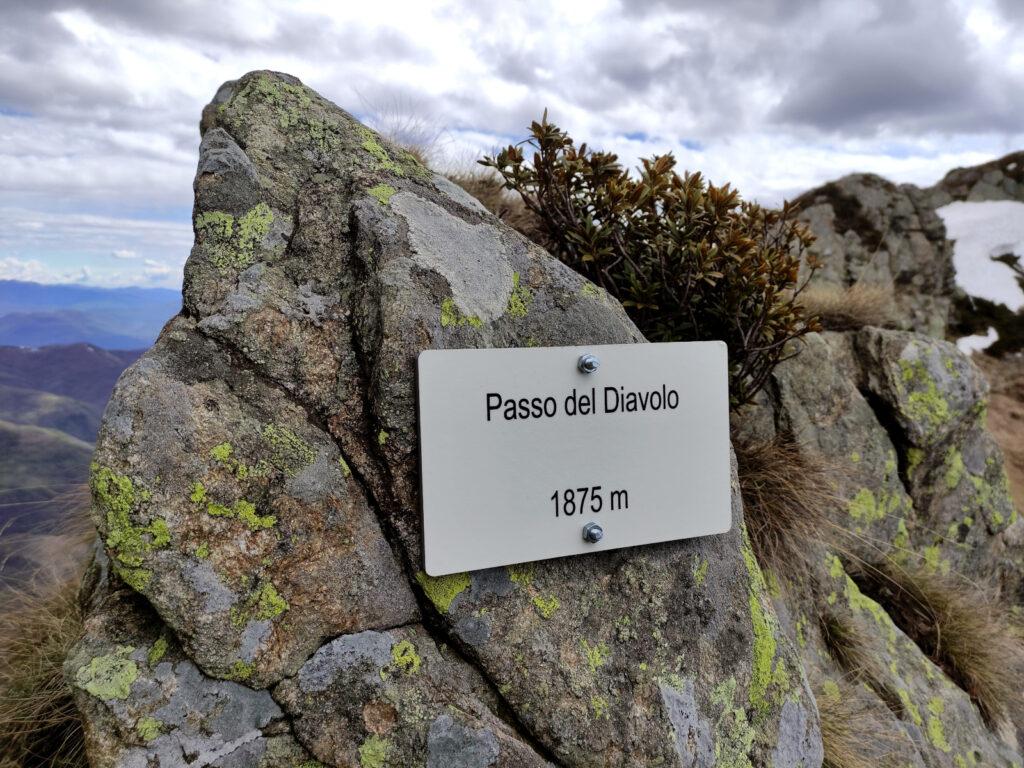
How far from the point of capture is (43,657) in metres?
3.40

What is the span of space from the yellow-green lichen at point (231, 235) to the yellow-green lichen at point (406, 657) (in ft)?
4.89

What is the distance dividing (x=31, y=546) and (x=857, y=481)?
19.9 ft

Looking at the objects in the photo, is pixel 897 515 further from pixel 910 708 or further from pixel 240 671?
pixel 240 671

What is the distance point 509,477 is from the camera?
2.54 metres

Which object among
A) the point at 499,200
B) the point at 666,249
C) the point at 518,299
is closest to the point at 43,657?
the point at 518,299

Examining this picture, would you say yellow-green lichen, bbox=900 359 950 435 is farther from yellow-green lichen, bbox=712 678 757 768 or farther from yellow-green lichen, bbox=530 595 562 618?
yellow-green lichen, bbox=530 595 562 618

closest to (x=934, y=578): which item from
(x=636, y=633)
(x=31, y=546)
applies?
(x=636, y=633)

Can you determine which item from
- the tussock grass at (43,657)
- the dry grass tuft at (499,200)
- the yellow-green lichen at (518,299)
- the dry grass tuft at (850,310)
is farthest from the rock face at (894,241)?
the tussock grass at (43,657)

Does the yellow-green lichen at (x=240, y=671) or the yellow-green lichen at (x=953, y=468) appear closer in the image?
the yellow-green lichen at (x=240, y=671)

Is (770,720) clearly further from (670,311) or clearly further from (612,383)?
(670,311)

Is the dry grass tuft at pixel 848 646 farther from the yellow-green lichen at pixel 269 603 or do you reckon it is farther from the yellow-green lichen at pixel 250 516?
the yellow-green lichen at pixel 250 516

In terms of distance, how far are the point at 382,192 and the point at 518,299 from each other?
0.71 metres

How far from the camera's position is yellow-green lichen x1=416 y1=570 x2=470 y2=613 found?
2391 mm

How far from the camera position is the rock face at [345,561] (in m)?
2.11
